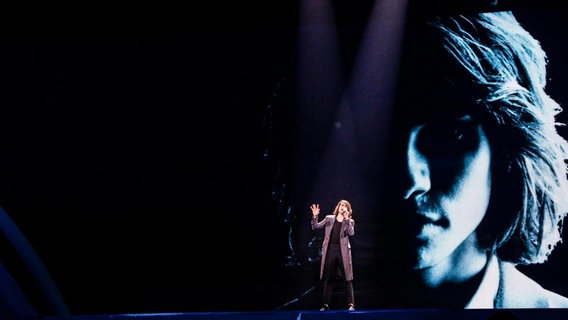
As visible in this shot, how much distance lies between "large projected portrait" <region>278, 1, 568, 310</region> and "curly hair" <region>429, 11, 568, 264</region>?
1cm

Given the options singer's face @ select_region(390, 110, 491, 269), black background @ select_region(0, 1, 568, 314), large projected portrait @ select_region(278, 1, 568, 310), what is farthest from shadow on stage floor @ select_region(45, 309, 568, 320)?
singer's face @ select_region(390, 110, 491, 269)

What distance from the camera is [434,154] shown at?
27.2ft

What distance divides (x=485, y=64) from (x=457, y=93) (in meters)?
0.53

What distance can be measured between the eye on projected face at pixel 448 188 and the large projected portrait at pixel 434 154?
1 cm

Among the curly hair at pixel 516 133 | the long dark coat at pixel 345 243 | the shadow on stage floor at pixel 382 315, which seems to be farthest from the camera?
the curly hair at pixel 516 133

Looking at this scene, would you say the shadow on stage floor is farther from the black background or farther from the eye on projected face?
the eye on projected face

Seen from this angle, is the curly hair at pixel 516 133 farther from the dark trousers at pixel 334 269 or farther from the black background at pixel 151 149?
the dark trousers at pixel 334 269

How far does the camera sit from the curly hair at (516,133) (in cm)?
796

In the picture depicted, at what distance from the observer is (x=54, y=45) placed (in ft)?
28.5

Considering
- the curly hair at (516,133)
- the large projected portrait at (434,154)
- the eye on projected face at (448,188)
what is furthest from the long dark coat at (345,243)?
the curly hair at (516,133)

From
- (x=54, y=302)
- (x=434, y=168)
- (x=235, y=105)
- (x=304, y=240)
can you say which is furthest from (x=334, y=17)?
(x=54, y=302)

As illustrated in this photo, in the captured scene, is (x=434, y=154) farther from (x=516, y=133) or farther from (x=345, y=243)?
(x=345, y=243)

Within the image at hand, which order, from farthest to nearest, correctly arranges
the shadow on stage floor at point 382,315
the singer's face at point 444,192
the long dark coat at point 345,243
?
the singer's face at point 444,192 < the long dark coat at point 345,243 < the shadow on stage floor at point 382,315

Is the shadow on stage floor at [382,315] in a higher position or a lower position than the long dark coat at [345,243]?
Result: higher
